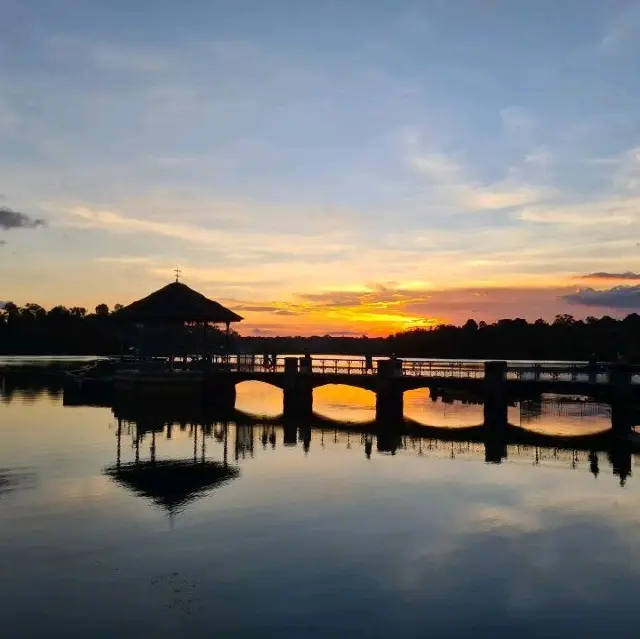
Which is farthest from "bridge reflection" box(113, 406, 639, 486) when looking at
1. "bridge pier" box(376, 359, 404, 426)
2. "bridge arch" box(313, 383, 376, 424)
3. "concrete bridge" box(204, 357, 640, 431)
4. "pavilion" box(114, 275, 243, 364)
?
"pavilion" box(114, 275, 243, 364)

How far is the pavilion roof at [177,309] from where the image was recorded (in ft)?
179

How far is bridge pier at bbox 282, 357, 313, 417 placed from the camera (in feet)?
178

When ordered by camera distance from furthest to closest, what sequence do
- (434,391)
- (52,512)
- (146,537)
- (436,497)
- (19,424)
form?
(434,391) < (19,424) < (436,497) < (52,512) < (146,537)

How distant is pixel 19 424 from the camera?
1761 inches

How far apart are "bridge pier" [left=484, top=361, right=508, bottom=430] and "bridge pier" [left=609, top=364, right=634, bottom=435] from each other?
7.03m

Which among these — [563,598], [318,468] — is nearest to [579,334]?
[318,468]

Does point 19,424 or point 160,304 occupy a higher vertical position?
point 160,304

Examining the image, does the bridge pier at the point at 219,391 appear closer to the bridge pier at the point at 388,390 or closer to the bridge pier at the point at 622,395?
the bridge pier at the point at 388,390

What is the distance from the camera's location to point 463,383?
46938 millimetres

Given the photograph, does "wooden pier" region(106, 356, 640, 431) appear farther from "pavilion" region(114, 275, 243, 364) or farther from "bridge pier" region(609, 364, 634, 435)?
"pavilion" region(114, 275, 243, 364)

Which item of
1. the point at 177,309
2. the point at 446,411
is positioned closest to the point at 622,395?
the point at 446,411

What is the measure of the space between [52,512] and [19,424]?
83.5 ft

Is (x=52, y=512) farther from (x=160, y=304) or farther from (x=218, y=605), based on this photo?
(x=160, y=304)

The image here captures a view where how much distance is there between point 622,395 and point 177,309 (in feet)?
114
